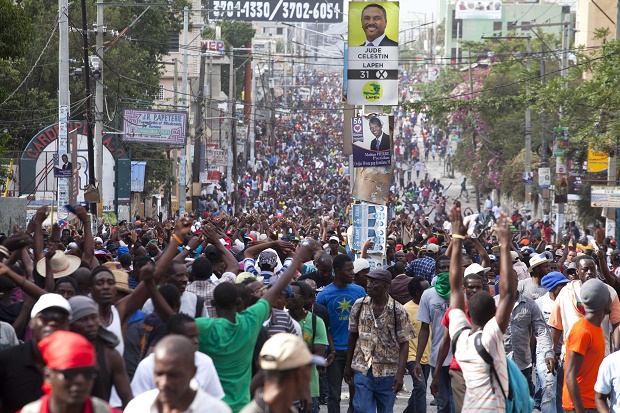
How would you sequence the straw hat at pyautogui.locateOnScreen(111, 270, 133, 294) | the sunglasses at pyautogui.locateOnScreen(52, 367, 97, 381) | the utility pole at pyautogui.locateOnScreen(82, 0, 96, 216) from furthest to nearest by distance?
1. the utility pole at pyautogui.locateOnScreen(82, 0, 96, 216)
2. the straw hat at pyautogui.locateOnScreen(111, 270, 133, 294)
3. the sunglasses at pyautogui.locateOnScreen(52, 367, 97, 381)

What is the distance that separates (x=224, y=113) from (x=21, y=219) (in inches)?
1867

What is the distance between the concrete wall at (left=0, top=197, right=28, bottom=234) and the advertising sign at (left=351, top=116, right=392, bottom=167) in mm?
8146

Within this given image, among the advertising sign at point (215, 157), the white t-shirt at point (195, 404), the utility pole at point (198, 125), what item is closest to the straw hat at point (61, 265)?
the white t-shirt at point (195, 404)

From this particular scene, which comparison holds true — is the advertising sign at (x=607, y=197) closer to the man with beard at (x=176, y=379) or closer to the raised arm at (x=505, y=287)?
the raised arm at (x=505, y=287)

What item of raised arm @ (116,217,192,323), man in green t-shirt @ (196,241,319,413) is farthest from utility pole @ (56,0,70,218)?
man in green t-shirt @ (196,241,319,413)

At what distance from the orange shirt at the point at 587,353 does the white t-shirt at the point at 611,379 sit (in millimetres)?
467

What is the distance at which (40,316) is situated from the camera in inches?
224

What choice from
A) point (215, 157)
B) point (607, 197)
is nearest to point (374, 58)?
point (607, 197)

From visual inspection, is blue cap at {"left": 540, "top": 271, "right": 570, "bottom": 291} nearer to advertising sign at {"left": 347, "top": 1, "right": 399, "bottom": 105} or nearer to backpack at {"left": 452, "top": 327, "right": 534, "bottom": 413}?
backpack at {"left": 452, "top": 327, "right": 534, "bottom": 413}

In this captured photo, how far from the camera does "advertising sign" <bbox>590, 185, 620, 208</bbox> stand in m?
27.2

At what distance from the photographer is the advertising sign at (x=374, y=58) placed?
19.1m

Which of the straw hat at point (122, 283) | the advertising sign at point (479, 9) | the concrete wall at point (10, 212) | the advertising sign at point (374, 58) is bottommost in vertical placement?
the concrete wall at point (10, 212)

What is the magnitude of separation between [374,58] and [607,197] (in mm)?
10291

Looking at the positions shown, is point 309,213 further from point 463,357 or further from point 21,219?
point 463,357
